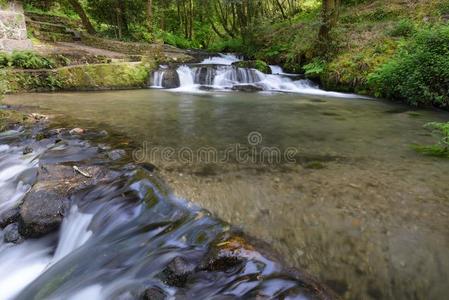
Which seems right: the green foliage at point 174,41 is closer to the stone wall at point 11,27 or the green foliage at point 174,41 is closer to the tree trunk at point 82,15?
the tree trunk at point 82,15

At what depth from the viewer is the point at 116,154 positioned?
4.00m

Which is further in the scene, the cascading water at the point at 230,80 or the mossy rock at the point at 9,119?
the cascading water at the point at 230,80

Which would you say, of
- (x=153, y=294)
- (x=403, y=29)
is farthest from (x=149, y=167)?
(x=403, y=29)

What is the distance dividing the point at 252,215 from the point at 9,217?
224 cm

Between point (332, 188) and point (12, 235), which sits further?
point (332, 188)

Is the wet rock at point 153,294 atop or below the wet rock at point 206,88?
below

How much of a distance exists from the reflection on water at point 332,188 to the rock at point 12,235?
57.2 inches

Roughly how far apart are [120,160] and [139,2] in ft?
46.6

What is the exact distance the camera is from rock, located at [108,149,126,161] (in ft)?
12.9

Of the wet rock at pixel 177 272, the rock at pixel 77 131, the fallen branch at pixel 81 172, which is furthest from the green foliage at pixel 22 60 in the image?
the wet rock at pixel 177 272

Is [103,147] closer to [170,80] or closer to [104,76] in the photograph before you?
[104,76]

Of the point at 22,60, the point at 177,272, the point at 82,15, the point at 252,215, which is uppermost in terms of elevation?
the point at 82,15

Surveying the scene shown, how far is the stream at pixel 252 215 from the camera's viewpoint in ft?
7.11

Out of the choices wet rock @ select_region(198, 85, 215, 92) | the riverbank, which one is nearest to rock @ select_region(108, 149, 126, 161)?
the riverbank
